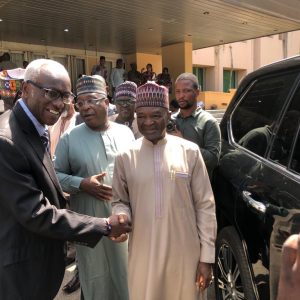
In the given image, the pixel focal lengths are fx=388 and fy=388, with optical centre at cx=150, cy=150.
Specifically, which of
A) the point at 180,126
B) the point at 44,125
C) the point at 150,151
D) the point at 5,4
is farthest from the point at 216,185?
the point at 5,4

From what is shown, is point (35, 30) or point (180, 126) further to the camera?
point (35, 30)

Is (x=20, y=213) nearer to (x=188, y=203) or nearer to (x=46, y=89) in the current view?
(x=46, y=89)

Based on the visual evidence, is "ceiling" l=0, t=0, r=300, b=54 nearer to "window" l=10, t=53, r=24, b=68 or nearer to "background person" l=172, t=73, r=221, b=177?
"window" l=10, t=53, r=24, b=68

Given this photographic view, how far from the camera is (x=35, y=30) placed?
12945mm

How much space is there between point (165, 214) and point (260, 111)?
121cm

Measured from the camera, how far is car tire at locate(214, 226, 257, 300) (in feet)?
8.07

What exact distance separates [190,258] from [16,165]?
1.11m

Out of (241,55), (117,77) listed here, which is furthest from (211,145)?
(241,55)

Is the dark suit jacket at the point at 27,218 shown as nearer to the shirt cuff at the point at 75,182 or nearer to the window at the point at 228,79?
the shirt cuff at the point at 75,182

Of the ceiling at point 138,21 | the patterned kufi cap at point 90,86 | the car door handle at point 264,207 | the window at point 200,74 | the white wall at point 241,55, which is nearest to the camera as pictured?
the car door handle at point 264,207

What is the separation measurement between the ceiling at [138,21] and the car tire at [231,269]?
8.78m

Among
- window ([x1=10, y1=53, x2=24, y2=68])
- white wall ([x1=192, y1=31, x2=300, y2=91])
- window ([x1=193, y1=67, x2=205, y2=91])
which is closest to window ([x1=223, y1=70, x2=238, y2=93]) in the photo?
white wall ([x1=192, y1=31, x2=300, y2=91])

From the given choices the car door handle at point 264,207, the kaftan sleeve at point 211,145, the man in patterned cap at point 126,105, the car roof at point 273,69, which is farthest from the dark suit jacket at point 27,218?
the man in patterned cap at point 126,105

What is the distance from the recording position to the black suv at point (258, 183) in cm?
213
